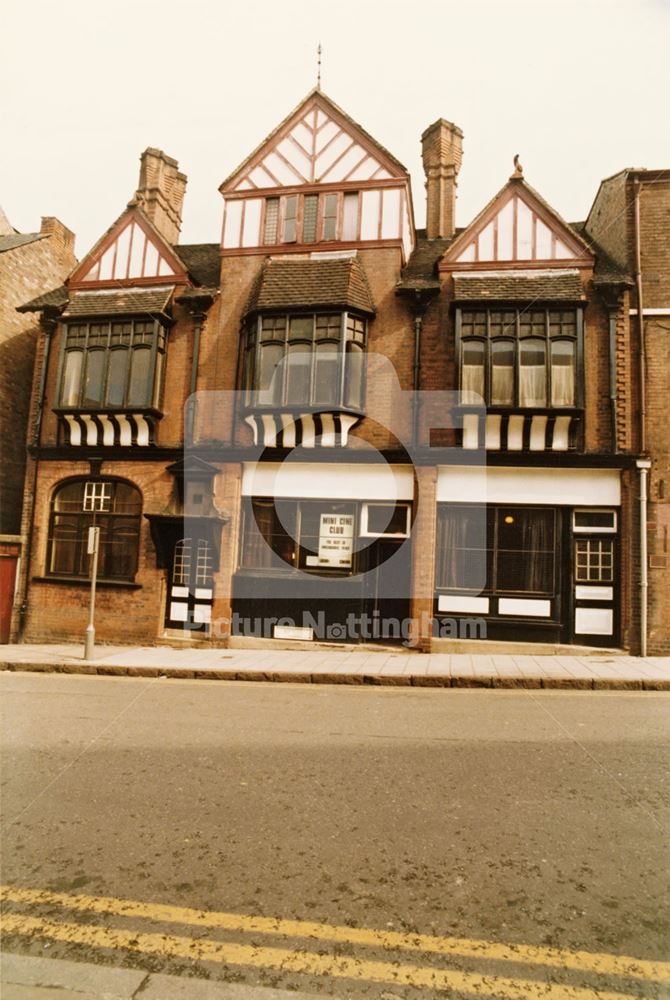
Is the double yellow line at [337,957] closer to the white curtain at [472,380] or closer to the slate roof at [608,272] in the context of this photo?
the white curtain at [472,380]

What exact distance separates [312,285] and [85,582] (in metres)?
9.22

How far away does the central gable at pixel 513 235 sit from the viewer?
13.3 meters

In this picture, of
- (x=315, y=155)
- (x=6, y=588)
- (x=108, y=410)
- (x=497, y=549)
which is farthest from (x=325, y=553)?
(x=315, y=155)

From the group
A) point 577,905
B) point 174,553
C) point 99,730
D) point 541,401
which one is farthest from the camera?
point 174,553

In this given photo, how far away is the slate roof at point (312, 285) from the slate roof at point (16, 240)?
826 centimetres

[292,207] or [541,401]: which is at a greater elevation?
[292,207]

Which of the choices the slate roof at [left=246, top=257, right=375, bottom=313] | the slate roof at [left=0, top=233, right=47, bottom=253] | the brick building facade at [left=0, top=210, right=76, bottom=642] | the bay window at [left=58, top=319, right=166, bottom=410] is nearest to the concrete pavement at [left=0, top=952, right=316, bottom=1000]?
the slate roof at [left=246, top=257, right=375, bottom=313]

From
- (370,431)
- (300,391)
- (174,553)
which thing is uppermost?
(300,391)

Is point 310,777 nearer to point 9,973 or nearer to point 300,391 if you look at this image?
point 9,973

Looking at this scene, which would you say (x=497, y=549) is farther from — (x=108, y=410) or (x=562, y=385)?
(x=108, y=410)

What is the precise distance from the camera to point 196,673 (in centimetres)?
1065

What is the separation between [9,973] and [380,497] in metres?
11.0

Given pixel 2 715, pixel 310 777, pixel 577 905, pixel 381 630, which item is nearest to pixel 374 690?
pixel 381 630

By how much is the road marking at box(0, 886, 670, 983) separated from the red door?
1275cm
